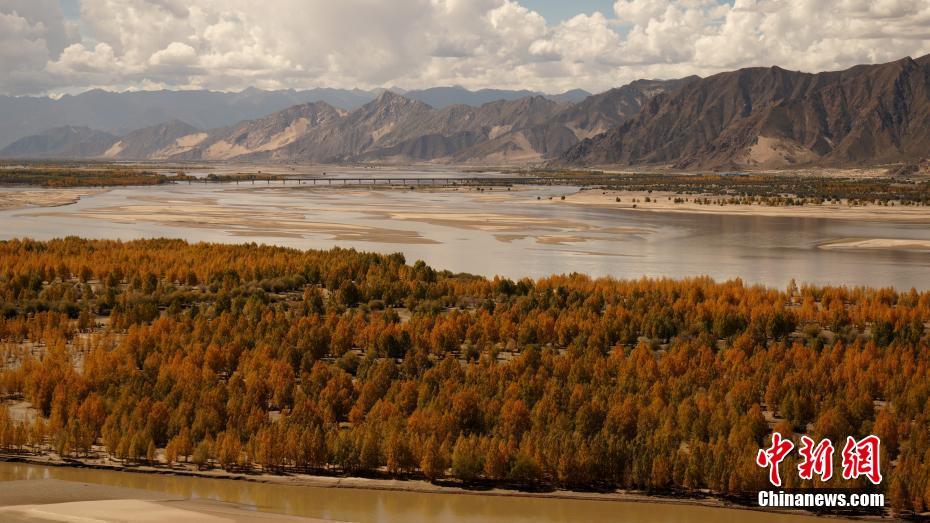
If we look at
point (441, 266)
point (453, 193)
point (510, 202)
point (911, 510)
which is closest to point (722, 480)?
point (911, 510)

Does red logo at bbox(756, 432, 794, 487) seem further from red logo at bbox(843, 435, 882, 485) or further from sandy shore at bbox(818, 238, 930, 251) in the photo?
sandy shore at bbox(818, 238, 930, 251)

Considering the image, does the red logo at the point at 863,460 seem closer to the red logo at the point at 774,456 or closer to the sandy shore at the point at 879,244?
the red logo at the point at 774,456

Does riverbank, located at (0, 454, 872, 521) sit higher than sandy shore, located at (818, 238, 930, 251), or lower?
lower

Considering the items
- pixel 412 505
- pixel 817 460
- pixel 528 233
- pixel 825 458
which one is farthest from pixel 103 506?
pixel 528 233

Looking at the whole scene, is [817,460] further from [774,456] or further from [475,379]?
[475,379]

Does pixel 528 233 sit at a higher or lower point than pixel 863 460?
higher

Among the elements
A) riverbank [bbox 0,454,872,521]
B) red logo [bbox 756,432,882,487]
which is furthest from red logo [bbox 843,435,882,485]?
riverbank [bbox 0,454,872,521]
